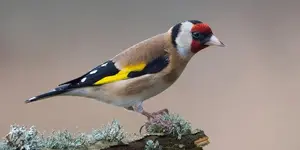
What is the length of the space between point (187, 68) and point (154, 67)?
4.64 ft

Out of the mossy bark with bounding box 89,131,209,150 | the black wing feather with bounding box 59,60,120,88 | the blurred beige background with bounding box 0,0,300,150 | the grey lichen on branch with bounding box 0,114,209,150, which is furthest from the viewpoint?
the blurred beige background with bounding box 0,0,300,150

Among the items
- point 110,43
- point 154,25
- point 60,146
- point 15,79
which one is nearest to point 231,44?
point 154,25

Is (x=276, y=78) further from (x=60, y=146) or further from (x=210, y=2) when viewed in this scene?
(x=60, y=146)

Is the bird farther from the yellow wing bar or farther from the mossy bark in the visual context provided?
the mossy bark

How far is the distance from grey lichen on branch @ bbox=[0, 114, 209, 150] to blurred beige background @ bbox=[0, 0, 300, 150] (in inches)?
49.8

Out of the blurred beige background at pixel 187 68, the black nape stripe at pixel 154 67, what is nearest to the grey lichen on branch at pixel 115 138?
the black nape stripe at pixel 154 67

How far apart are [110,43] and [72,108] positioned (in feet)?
1.33

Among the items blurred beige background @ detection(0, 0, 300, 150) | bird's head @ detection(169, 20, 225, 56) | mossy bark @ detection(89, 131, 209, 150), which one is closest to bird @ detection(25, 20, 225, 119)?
bird's head @ detection(169, 20, 225, 56)

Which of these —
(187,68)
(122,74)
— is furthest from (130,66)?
(187,68)

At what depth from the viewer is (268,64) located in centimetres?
295

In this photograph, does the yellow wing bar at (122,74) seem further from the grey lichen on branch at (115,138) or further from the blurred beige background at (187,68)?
the blurred beige background at (187,68)

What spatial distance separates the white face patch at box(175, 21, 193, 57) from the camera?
152 cm

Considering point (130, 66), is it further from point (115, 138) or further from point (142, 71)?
point (115, 138)

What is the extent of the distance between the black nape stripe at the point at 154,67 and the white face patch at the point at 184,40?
0.19 ft
